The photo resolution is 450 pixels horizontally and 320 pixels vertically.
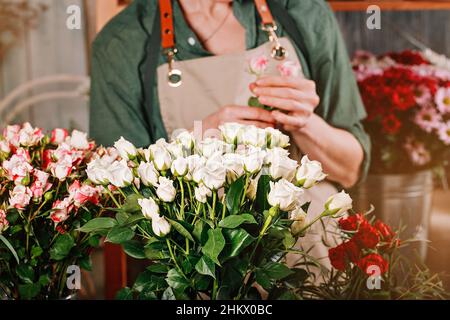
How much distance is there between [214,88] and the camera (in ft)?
4.42

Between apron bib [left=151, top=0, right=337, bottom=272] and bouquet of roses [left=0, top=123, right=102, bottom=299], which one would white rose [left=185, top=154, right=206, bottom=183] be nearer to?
bouquet of roses [left=0, top=123, right=102, bottom=299]

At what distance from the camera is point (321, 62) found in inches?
53.8

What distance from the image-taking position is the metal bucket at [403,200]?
138 cm

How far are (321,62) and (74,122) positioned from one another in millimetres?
620

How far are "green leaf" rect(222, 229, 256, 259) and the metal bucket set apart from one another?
522 mm

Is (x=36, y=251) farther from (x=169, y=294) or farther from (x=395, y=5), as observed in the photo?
(x=395, y=5)

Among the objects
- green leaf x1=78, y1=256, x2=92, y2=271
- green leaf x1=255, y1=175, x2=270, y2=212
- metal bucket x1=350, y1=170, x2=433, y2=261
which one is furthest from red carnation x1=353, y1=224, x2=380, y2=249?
green leaf x1=78, y1=256, x2=92, y2=271

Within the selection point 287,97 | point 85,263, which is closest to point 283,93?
point 287,97

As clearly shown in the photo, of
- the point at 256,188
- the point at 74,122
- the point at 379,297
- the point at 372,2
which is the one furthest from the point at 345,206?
the point at 74,122

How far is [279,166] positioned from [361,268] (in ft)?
1.38

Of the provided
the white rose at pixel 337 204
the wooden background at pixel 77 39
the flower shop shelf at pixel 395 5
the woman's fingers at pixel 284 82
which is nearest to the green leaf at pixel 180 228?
the white rose at pixel 337 204

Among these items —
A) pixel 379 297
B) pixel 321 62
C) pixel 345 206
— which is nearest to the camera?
pixel 345 206

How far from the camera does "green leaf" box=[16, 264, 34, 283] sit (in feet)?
3.44

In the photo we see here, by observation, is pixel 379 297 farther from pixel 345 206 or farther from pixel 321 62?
pixel 321 62
